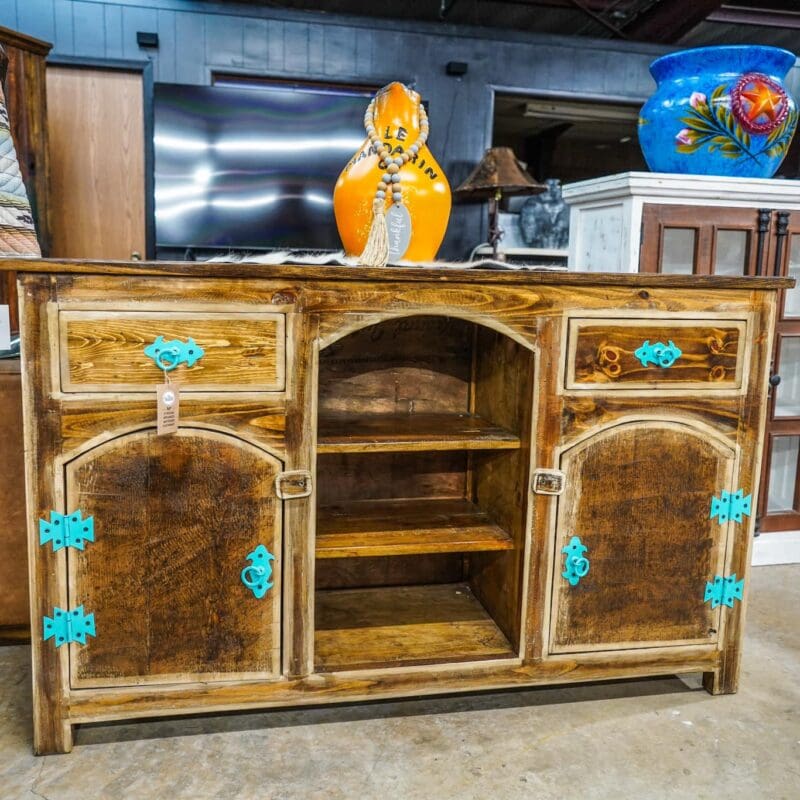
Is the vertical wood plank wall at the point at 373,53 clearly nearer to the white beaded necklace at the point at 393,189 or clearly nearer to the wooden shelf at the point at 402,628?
the white beaded necklace at the point at 393,189

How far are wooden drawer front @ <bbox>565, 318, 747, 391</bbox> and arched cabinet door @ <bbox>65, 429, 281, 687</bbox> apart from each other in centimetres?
66

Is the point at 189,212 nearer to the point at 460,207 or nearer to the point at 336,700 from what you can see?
the point at 460,207

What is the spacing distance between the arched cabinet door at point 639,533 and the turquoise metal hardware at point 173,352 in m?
0.78

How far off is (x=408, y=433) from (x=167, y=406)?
548 mm

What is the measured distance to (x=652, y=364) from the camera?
1.65m

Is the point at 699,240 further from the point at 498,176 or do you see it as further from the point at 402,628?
the point at 498,176

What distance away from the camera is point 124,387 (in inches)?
56.4

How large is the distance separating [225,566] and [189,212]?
121 inches

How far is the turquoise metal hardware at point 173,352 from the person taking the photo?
1.43 m

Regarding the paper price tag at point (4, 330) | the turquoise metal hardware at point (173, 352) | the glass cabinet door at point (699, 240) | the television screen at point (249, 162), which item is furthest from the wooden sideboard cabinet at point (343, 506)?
the television screen at point (249, 162)

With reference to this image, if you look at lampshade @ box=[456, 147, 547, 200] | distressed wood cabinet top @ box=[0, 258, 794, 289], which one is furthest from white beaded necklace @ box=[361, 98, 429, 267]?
lampshade @ box=[456, 147, 547, 200]

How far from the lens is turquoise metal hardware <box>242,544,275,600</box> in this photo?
1537mm

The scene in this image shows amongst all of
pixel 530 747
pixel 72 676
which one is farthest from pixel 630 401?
pixel 72 676

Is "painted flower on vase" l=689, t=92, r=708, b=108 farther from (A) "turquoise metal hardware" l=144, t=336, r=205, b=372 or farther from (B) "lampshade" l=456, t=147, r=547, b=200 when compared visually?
(B) "lampshade" l=456, t=147, r=547, b=200
